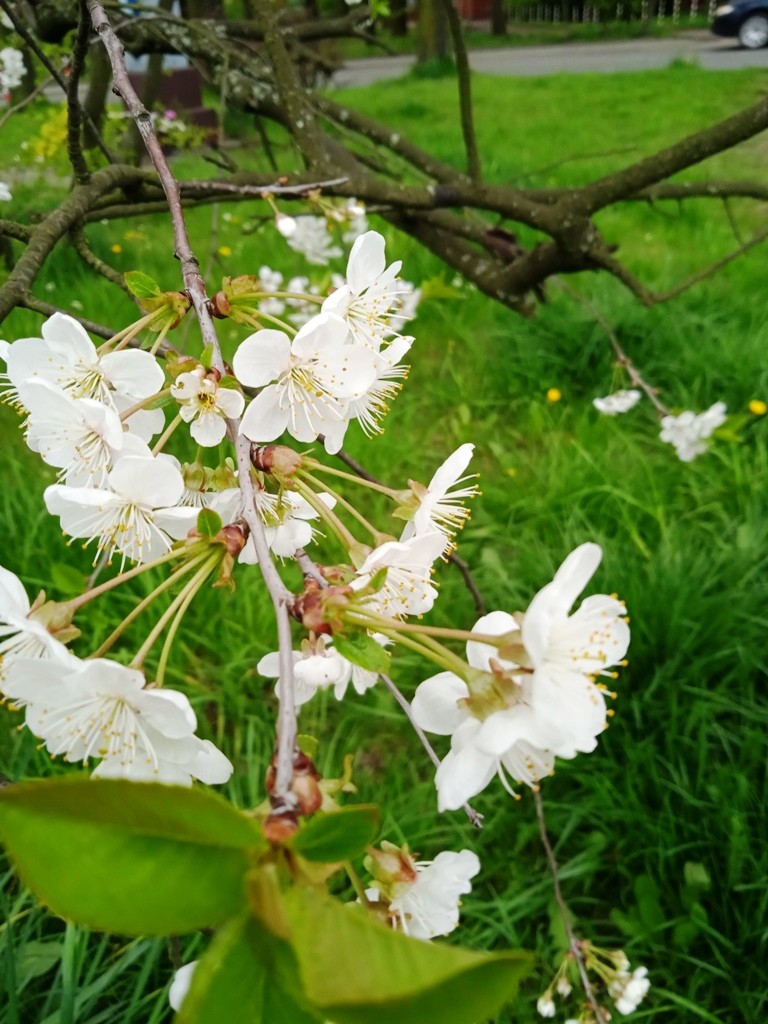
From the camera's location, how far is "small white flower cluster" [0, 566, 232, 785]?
46 cm

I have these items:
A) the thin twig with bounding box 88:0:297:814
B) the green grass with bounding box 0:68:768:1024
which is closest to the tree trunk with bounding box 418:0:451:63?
the green grass with bounding box 0:68:768:1024

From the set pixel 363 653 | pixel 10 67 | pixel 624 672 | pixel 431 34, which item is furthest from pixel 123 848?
pixel 431 34

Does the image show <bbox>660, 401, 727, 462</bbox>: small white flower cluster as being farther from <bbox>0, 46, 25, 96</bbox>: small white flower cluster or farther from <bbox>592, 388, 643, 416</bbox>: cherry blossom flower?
<bbox>0, 46, 25, 96</bbox>: small white flower cluster

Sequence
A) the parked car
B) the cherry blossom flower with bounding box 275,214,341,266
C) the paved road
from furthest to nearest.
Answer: the parked car, the paved road, the cherry blossom flower with bounding box 275,214,341,266

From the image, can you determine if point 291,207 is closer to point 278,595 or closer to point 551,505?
point 551,505

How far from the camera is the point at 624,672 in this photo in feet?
5.23

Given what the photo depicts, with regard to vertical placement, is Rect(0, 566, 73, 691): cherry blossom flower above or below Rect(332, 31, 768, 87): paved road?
below

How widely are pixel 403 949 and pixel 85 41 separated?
3.61ft

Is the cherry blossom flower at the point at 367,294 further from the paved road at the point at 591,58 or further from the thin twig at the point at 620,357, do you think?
the paved road at the point at 591,58

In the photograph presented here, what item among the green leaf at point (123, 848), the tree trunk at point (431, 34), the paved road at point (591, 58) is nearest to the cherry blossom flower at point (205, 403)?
the green leaf at point (123, 848)

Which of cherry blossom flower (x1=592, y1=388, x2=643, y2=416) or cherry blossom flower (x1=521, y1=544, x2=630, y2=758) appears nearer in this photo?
cherry blossom flower (x1=521, y1=544, x2=630, y2=758)

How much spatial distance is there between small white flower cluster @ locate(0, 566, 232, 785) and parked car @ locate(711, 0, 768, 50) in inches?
539

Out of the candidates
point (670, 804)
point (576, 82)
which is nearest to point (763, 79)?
point (576, 82)

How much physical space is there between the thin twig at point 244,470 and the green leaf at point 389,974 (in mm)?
90
